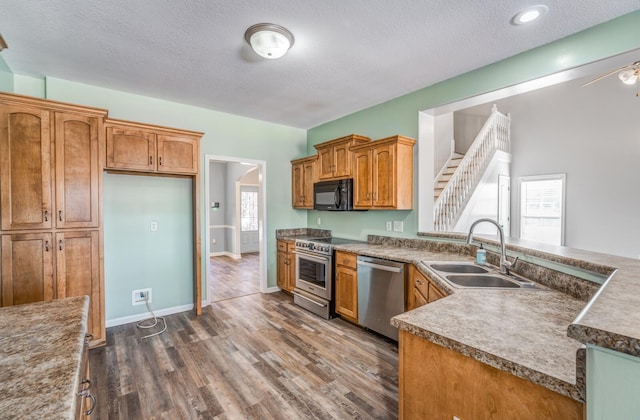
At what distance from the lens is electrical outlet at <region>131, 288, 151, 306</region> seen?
348 centimetres

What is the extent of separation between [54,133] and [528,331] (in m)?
3.66

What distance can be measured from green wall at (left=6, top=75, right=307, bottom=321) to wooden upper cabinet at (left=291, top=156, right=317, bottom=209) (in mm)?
295

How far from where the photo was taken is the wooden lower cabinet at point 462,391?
896 mm

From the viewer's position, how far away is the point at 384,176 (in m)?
3.34

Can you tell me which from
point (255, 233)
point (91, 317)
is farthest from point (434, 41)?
point (255, 233)

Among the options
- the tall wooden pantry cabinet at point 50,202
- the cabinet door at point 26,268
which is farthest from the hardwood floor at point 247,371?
the cabinet door at point 26,268

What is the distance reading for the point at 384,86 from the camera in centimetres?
324

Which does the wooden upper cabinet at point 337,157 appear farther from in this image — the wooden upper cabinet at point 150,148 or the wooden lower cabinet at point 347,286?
the wooden upper cabinet at point 150,148

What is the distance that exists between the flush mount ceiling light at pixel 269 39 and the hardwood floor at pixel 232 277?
10.4ft

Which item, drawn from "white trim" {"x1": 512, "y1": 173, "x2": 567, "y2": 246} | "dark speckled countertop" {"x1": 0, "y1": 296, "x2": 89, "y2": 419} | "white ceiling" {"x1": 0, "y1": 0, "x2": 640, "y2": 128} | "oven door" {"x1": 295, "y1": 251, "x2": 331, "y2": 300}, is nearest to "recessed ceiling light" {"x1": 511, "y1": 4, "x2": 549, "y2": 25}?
"white ceiling" {"x1": 0, "y1": 0, "x2": 640, "y2": 128}

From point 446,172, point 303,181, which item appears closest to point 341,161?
point 303,181

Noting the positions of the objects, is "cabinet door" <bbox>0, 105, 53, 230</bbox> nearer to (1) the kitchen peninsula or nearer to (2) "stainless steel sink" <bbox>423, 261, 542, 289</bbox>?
(1) the kitchen peninsula

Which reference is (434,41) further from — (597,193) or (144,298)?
(597,193)

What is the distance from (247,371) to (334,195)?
2.28 meters
